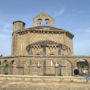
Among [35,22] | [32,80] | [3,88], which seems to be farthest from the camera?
[35,22]

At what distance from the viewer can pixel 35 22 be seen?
1478 inches

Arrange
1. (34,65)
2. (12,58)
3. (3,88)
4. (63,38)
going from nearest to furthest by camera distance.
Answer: (3,88)
(34,65)
(12,58)
(63,38)

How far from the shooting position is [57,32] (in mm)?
31312

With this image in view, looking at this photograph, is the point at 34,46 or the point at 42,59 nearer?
the point at 42,59

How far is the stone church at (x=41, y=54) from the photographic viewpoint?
22062mm

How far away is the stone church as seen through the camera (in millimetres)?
22062

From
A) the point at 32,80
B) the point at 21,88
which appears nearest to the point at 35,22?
the point at 32,80

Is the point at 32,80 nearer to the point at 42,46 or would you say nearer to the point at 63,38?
the point at 42,46

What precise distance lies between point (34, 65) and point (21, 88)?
13.0 metres

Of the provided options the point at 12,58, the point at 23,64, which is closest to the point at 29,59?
the point at 23,64

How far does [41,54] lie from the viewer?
27.4 m

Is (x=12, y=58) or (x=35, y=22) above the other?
(x=35, y=22)

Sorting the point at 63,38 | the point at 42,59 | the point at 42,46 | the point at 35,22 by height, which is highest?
the point at 35,22

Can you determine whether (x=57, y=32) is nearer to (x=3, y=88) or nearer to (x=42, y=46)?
(x=42, y=46)
